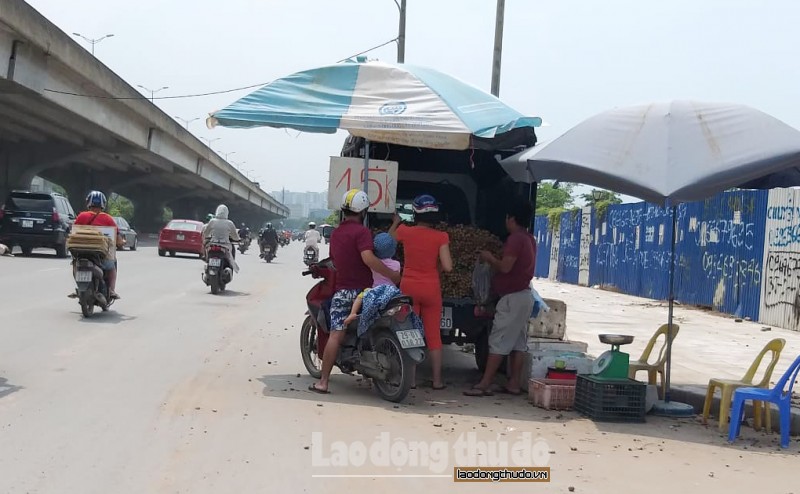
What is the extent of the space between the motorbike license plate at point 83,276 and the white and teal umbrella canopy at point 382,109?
4.02 metres

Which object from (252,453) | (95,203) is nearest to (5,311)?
Result: (95,203)

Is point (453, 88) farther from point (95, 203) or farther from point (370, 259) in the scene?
point (95, 203)

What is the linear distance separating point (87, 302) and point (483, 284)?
6158 millimetres

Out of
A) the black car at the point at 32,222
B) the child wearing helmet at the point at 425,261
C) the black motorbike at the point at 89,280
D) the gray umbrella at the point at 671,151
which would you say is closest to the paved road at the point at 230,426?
the black motorbike at the point at 89,280

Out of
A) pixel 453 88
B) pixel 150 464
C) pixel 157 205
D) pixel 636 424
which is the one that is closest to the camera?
pixel 150 464

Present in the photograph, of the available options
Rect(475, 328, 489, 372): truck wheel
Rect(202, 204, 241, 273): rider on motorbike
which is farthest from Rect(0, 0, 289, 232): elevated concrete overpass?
Rect(475, 328, 489, 372): truck wheel

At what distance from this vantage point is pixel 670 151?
7211 millimetres

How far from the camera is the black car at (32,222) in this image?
82.1ft

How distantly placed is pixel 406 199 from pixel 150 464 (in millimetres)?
6683

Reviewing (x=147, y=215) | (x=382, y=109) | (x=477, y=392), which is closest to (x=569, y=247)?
(x=382, y=109)

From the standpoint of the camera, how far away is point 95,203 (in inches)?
467

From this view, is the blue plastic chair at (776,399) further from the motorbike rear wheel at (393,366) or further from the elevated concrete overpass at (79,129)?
the elevated concrete overpass at (79,129)

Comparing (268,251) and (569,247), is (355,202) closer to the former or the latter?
(569,247)

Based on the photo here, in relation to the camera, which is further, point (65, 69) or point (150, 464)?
point (65, 69)
